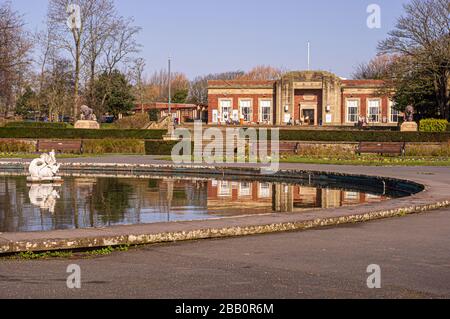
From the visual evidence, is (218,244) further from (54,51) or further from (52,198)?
(54,51)

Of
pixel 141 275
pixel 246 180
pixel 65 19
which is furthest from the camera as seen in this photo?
pixel 65 19

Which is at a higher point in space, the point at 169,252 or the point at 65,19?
the point at 65,19

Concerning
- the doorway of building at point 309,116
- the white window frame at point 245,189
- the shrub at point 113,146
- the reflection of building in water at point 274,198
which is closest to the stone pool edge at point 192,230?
the reflection of building in water at point 274,198

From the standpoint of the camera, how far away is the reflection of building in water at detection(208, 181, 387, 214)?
14.6 meters

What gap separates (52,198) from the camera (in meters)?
15.7

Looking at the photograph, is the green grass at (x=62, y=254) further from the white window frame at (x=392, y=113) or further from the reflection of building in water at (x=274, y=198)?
the white window frame at (x=392, y=113)

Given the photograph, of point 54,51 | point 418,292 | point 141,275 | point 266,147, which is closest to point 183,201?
point 141,275

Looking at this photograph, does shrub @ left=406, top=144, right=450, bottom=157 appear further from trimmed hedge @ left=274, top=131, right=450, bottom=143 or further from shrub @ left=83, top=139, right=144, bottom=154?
shrub @ left=83, top=139, right=144, bottom=154

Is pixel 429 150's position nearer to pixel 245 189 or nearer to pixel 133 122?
pixel 245 189

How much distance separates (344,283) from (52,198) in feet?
33.7

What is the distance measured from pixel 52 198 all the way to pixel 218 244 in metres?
7.58

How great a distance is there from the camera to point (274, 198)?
16.7 meters
